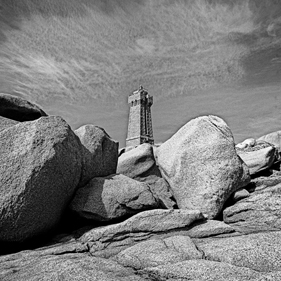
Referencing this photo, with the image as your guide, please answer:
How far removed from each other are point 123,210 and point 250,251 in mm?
3025

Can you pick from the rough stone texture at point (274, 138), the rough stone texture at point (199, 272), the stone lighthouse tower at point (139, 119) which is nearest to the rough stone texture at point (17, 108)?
the rough stone texture at point (199, 272)

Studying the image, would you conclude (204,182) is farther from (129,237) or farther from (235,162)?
(129,237)

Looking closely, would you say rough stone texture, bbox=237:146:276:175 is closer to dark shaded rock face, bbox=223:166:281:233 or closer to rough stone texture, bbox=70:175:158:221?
dark shaded rock face, bbox=223:166:281:233

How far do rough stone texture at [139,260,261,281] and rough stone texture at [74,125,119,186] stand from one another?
3.60 metres

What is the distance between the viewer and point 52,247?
17.6ft

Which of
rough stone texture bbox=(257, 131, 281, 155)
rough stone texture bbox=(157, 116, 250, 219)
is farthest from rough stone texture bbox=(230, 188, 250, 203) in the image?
rough stone texture bbox=(257, 131, 281, 155)

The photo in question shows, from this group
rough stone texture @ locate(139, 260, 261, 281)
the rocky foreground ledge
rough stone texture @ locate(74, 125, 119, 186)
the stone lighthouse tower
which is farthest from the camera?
the stone lighthouse tower

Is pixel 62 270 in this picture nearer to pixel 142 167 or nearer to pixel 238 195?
pixel 238 195

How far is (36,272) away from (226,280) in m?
2.87

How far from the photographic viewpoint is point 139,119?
6384cm

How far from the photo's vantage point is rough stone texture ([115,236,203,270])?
4207 millimetres

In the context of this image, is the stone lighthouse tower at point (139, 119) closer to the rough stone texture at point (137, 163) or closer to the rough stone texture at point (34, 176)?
the rough stone texture at point (137, 163)

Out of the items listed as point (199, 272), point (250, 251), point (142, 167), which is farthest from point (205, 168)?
point (199, 272)

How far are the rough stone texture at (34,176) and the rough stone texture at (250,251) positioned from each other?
331 centimetres
